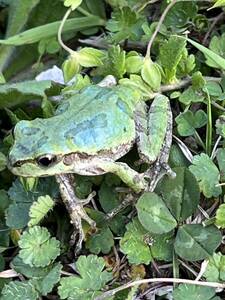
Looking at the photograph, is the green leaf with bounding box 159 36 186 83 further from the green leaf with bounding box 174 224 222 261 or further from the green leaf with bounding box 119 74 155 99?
the green leaf with bounding box 174 224 222 261

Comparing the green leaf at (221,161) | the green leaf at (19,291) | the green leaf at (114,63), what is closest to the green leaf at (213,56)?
the green leaf at (114,63)

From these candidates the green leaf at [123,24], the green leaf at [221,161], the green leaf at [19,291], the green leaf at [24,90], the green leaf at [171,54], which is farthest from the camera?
the green leaf at [123,24]

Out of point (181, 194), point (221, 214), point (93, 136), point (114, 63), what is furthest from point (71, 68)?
point (221, 214)

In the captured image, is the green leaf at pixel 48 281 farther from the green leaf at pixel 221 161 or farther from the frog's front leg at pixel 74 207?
the green leaf at pixel 221 161

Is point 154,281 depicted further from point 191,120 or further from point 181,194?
point 191,120

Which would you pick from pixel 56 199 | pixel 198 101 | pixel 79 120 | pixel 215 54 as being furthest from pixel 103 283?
pixel 215 54

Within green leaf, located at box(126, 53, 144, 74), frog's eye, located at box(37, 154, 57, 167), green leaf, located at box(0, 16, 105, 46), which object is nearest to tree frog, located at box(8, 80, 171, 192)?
frog's eye, located at box(37, 154, 57, 167)
